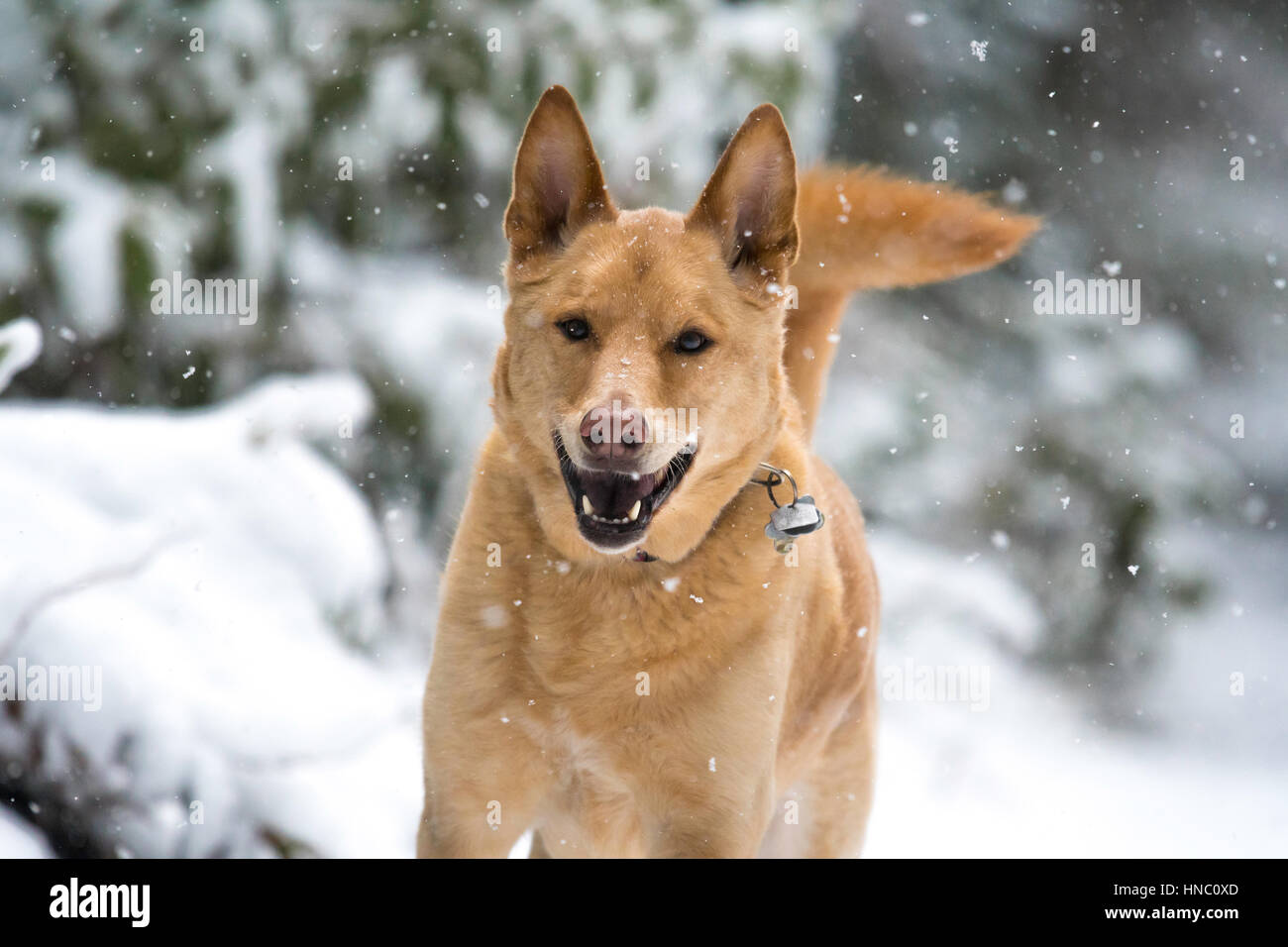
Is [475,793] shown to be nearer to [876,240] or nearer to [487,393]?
[876,240]

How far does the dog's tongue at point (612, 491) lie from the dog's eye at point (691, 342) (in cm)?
26

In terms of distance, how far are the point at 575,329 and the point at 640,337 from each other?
0.13 metres

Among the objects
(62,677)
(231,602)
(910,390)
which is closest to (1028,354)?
(910,390)

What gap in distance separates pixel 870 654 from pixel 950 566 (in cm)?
336

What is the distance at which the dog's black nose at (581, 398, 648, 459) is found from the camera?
6.54 feet

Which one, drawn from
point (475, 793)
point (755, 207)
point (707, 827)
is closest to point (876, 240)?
point (755, 207)

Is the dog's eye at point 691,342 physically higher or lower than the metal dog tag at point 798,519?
higher

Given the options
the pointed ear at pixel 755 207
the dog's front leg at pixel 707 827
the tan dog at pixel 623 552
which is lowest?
the dog's front leg at pixel 707 827

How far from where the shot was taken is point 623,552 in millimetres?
2248

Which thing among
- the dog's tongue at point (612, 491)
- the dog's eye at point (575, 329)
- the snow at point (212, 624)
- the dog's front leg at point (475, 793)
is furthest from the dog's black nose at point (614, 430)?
the snow at point (212, 624)

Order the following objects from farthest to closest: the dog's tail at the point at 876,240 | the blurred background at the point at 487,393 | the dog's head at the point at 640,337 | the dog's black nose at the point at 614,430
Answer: the blurred background at the point at 487,393
the dog's tail at the point at 876,240
the dog's head at the point at 640,337
the dog's black nose at the point at 614,430

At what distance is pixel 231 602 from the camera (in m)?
3.90

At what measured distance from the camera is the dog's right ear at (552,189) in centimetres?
232

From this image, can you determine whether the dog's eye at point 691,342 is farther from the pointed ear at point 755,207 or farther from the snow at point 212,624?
the snow at point 212,624
